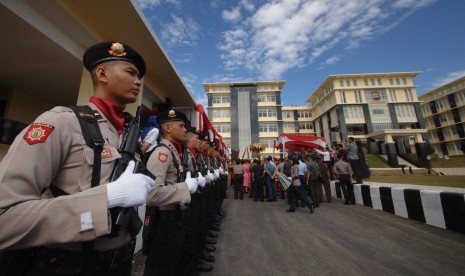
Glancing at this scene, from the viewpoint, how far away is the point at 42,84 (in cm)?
511

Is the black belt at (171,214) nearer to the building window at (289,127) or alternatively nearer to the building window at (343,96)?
the building window at (343,96)

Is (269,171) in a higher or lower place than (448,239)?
higher

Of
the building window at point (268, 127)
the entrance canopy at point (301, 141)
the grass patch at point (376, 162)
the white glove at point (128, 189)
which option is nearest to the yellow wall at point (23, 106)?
the white glove at point (128, 189)

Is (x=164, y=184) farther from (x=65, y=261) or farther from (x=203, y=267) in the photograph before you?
(x=203, y=267)

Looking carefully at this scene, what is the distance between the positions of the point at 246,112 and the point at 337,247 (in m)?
41.8

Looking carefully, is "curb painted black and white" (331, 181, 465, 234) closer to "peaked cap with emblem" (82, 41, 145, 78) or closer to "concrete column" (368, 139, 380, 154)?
"peaked cap with emblem" (82, 41, 145, 78)

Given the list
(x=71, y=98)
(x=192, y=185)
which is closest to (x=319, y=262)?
(x=192, y=185)

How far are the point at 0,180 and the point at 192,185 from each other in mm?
1784

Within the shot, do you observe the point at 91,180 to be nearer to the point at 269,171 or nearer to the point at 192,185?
the point at 192,185

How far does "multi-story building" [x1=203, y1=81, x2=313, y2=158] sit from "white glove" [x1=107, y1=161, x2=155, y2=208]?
41827mm

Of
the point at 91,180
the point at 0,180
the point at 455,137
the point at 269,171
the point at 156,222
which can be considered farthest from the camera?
the point at 455,137

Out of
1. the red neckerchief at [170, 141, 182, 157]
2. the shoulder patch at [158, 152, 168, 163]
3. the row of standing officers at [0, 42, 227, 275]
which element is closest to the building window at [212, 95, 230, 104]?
the red neckerchief at [170, 141, 182, 157]

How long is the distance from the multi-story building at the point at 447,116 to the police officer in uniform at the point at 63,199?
5958 centimetres

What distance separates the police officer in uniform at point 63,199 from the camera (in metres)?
0.79
